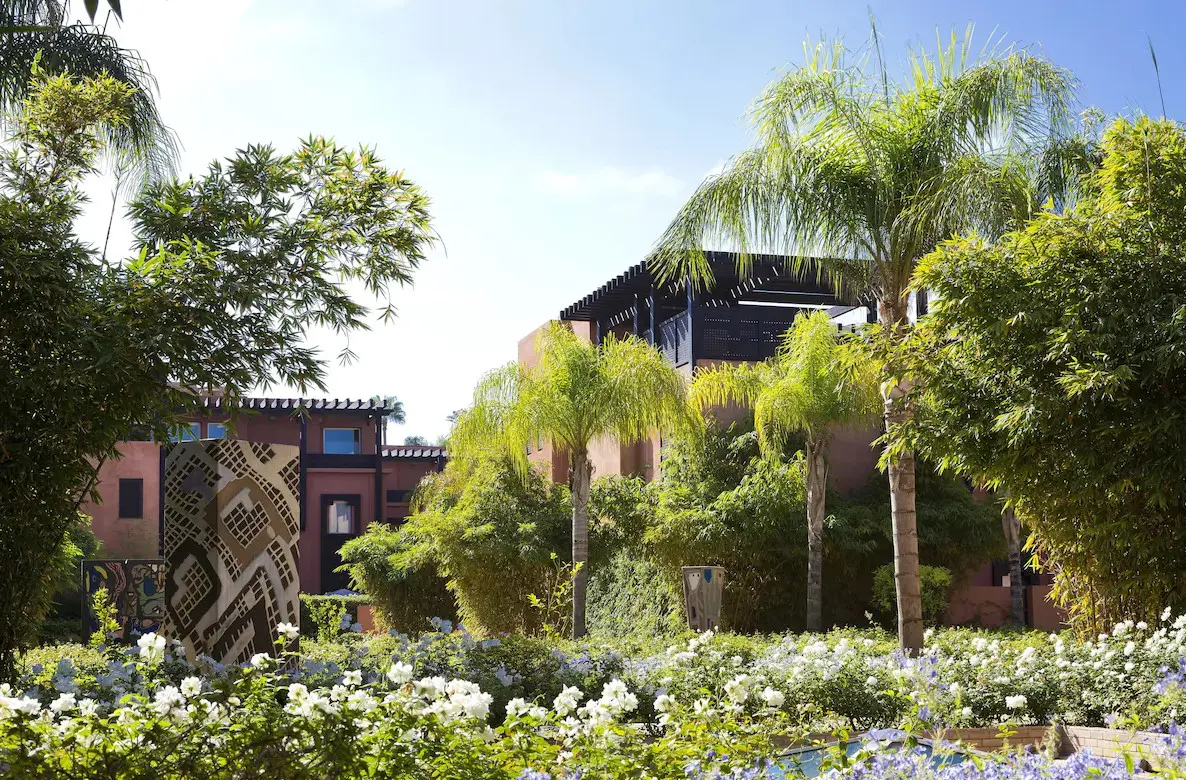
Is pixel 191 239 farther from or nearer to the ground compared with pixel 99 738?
farther from the ground

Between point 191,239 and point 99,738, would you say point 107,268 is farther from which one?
point 99,738

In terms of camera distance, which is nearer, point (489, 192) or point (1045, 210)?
point (1045, 210)

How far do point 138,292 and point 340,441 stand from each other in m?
26.8

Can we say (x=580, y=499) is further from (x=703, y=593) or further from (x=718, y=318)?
(x=718, y=318)

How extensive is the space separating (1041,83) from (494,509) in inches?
437

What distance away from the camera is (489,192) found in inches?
368

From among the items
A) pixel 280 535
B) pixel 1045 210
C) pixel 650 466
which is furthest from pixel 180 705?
pixel 650 466

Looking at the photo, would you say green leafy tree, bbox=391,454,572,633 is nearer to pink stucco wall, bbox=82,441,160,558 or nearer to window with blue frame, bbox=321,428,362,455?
pink stucco wall, bbox=82,441,160,558

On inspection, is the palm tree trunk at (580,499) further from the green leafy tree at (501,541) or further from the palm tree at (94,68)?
the palm tree at (94,68)

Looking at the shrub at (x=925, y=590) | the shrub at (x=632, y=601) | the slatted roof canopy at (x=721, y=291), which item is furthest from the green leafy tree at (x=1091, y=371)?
the slatted roof canopy at (x=721, y=291)

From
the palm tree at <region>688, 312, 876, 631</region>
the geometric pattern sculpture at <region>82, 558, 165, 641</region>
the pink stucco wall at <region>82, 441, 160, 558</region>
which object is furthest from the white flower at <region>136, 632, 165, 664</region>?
the pink stucco wall at <region>82, 441, 160, 558</region>

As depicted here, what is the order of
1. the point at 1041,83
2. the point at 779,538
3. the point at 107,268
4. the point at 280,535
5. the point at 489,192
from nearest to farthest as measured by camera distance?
the point at 107,268 → the point at 280,535 → the point at 489,192 → the point at 1041,83 → the point at 779,538

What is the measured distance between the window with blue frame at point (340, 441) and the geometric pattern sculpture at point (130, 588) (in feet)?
46.7

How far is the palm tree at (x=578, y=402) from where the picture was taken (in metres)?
14.9
